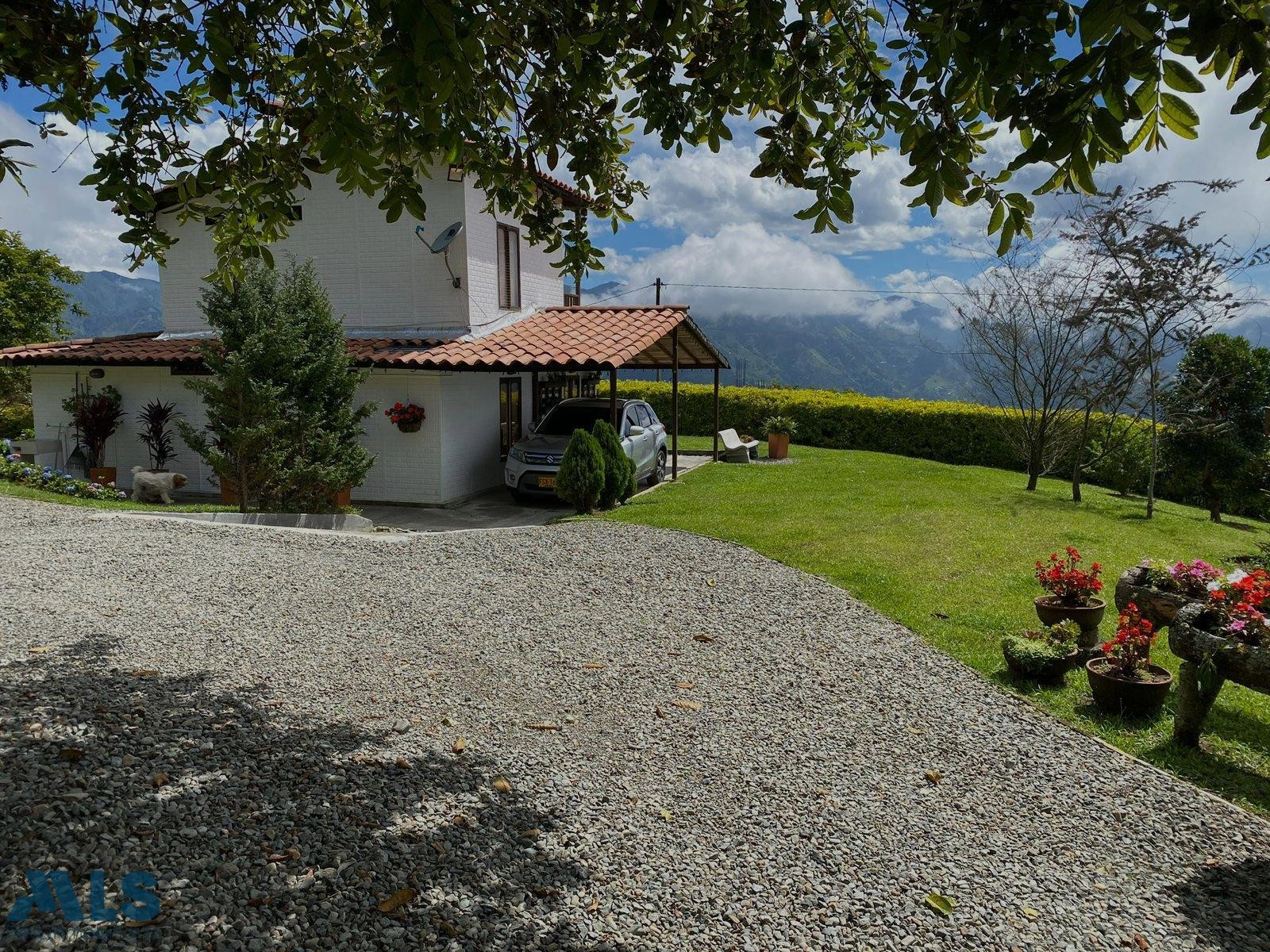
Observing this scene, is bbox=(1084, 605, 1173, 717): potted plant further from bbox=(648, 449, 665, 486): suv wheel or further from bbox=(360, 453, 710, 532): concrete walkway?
bbox=(648, 449, 665, 486): suv wheel

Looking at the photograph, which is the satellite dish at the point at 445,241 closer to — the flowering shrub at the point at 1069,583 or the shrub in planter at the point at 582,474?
the shrub in planter at the point at 582,474

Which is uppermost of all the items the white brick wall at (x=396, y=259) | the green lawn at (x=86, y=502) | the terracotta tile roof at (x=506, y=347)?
the white brick wall at (x=396, y=259)

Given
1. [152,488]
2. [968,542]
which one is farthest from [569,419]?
[968,542]

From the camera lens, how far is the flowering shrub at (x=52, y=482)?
→ 1363 cm

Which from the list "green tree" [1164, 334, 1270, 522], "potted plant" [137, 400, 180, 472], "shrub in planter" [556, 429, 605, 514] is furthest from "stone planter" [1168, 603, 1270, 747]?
"potted plant" [137, 400, 180, 472]

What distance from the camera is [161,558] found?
27.3 feet

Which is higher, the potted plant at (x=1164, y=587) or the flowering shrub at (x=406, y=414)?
the flowering shrub at (x=406, y=414)

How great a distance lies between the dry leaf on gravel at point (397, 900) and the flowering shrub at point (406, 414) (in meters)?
12.1

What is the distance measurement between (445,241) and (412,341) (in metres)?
1.94

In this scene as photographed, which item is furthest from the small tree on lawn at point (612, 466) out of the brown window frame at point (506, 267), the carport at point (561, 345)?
the brown window frame at point (506, 267)

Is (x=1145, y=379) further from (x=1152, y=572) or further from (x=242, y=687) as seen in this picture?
(x=242, y=687)

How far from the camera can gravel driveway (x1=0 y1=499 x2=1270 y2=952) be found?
3.15 meters

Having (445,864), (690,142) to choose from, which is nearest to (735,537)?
(690,142)

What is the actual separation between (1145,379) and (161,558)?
677 inches
